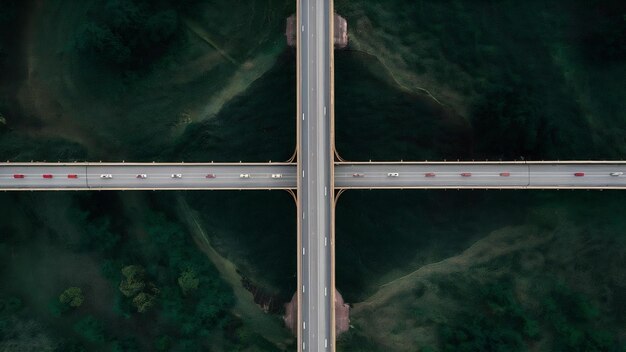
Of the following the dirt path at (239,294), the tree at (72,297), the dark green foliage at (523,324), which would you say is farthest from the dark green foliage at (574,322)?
the tree at (72,297)

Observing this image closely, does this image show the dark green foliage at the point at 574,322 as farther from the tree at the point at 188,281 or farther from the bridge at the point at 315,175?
the tree at the point at 188,281

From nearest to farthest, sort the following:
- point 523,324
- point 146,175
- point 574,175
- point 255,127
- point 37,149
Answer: point 574,175
point 523,324
point 146,175
point 255,127
point 37,149

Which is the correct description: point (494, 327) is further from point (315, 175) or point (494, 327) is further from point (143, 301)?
point (143, 301)

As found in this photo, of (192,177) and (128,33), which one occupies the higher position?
(128,33)

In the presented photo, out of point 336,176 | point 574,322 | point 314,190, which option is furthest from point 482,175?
point 574,322

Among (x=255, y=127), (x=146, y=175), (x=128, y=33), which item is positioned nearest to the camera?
(x=146, y=175)

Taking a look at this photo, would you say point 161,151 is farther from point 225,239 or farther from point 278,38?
point 278,38

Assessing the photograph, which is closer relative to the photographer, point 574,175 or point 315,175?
point 574,175

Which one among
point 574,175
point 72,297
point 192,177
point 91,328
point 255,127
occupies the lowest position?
point 91,328
